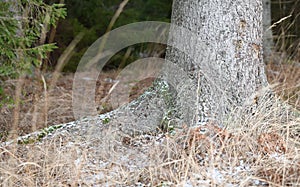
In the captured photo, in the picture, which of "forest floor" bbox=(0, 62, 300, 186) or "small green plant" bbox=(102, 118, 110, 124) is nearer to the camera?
"forest floor" bbox=(0, 62, 300, 186)

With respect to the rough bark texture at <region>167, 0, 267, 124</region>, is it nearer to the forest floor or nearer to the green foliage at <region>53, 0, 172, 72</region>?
the forest floor

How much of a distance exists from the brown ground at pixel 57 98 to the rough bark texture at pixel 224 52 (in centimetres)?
53

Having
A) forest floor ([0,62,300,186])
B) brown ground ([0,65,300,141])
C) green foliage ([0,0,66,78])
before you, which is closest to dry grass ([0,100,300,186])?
forest floor ([0,62,300,186])

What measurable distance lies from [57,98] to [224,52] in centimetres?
311

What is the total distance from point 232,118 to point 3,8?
2.24 m

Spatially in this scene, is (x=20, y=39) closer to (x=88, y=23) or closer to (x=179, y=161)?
(x=179, y=161)

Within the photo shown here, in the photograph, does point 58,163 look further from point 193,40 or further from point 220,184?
point 193,40

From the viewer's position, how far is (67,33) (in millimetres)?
7793

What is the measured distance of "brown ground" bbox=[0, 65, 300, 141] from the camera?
→ 449 centimetres

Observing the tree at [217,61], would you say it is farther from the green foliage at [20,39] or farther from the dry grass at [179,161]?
the green foliage at [20,39]

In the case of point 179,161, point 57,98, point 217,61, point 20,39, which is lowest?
point 57,98

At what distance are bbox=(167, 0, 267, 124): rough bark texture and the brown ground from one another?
531mm

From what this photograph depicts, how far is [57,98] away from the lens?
6.01 metres

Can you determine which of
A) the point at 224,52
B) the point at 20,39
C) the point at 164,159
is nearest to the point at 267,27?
the point at 224,52
